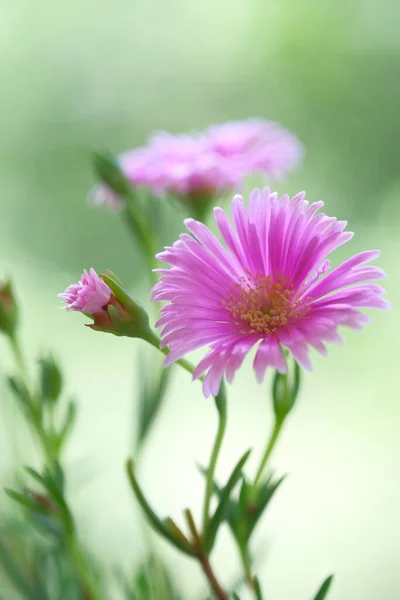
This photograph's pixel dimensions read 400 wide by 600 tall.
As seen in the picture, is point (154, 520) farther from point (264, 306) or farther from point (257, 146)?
point (257, 146)

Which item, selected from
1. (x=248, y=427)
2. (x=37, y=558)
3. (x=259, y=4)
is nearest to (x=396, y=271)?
(x=248, y=427)

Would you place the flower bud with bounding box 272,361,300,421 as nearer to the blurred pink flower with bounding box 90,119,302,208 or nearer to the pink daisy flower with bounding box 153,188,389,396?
the pink daisy flower with bounding box 153,188,389,396

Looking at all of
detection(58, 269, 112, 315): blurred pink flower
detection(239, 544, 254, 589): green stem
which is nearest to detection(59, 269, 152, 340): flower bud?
detection(58, 269, 112, 315): blurred pink flower

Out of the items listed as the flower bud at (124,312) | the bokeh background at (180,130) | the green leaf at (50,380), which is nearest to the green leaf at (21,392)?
the green leaf at (50,380)

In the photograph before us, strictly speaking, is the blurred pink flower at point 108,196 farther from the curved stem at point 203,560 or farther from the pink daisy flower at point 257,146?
the curved stem at point 203,560

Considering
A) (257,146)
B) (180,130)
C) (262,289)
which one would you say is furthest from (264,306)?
(180,130)
